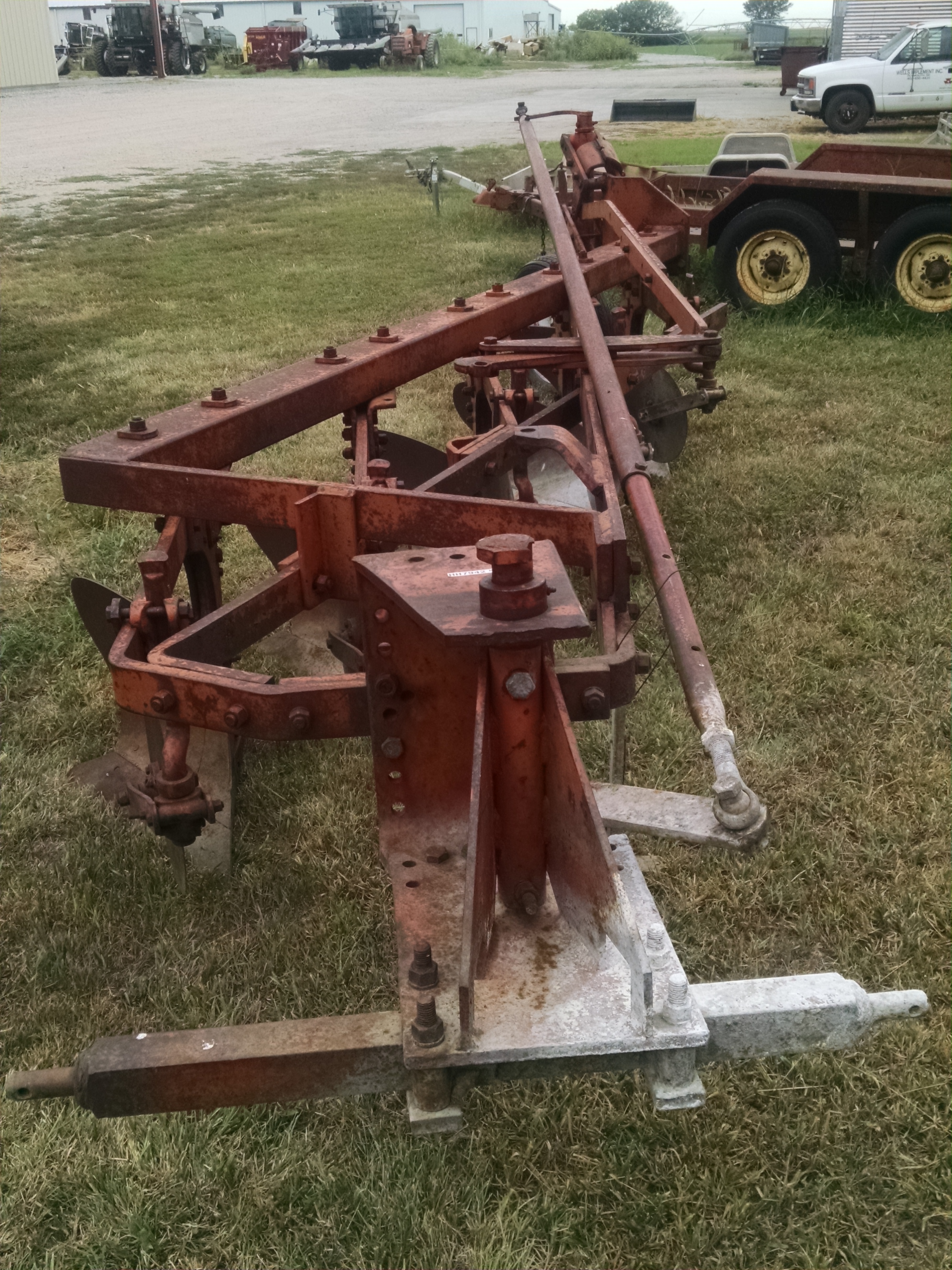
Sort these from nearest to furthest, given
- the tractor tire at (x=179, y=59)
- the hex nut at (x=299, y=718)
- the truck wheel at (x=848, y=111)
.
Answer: the hex nut at (x=299, y=718), the truck wheel at (x=848, y=111), the tractor tire at (x=179, y=59)

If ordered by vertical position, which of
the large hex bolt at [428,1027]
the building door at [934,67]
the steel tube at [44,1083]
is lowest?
the steel tube at [44,1083]

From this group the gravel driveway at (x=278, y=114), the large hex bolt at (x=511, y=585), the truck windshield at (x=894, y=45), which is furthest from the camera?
the gravel driveway at (x=278, y=114)

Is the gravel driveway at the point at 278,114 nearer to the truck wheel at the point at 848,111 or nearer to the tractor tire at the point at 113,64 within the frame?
the tractor tire at the point at 113,64

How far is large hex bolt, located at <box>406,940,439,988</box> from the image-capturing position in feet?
4.96

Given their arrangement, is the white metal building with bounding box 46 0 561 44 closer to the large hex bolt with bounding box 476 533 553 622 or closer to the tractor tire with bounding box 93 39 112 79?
the tractor tire with bounding box 93 39 112 79

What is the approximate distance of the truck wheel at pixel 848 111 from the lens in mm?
17547

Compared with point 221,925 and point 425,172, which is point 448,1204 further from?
point 425,172

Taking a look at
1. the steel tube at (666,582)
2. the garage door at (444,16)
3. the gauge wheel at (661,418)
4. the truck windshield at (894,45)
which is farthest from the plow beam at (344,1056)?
the garage door at (444,16)

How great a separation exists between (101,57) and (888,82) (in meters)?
24.1

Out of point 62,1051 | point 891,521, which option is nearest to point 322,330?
point 891,521

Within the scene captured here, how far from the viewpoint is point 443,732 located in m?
1.99

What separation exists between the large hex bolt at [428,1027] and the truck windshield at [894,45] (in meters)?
19.5

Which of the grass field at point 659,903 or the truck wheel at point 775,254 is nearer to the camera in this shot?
the grass field at point 659,903

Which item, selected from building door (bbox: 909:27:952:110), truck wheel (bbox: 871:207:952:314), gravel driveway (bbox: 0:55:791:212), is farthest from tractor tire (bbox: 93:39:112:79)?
truck wheel (bbox: 871:207:952:314)
